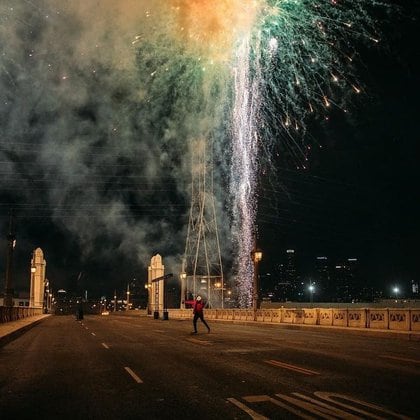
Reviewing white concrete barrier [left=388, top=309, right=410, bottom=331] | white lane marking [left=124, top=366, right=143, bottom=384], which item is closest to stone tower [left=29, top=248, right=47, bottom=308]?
white concrete barrier [left=388, top=309, right=410, bottom=331]

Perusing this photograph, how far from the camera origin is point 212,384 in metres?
9.27

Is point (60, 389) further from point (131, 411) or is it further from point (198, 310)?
point (198, 310)

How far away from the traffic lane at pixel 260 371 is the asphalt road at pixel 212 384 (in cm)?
2

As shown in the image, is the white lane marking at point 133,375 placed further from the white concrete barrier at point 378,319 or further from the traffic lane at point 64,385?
the white concrete barrier at point 378,319

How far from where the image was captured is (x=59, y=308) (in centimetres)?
19575

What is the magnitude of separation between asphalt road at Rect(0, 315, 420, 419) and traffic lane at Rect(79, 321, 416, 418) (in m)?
0.02

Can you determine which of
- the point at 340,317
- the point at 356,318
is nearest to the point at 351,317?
the point at 356,318

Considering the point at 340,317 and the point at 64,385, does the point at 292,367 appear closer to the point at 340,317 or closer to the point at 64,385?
the point at 64,385

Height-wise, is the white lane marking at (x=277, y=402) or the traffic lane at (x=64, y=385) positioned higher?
the white lane marking at (x=277, y=402)

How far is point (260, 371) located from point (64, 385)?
378cm

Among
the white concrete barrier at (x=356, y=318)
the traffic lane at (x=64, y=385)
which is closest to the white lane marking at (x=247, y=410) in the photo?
the traffic lane at (x=64, y=385)

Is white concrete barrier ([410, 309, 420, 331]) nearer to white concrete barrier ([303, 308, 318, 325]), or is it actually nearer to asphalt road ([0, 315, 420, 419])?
asphalt road ([0, 315, 420, 419])

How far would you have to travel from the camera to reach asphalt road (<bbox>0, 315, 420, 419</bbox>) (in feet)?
23.4

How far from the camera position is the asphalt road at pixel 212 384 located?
7137 millimetres
